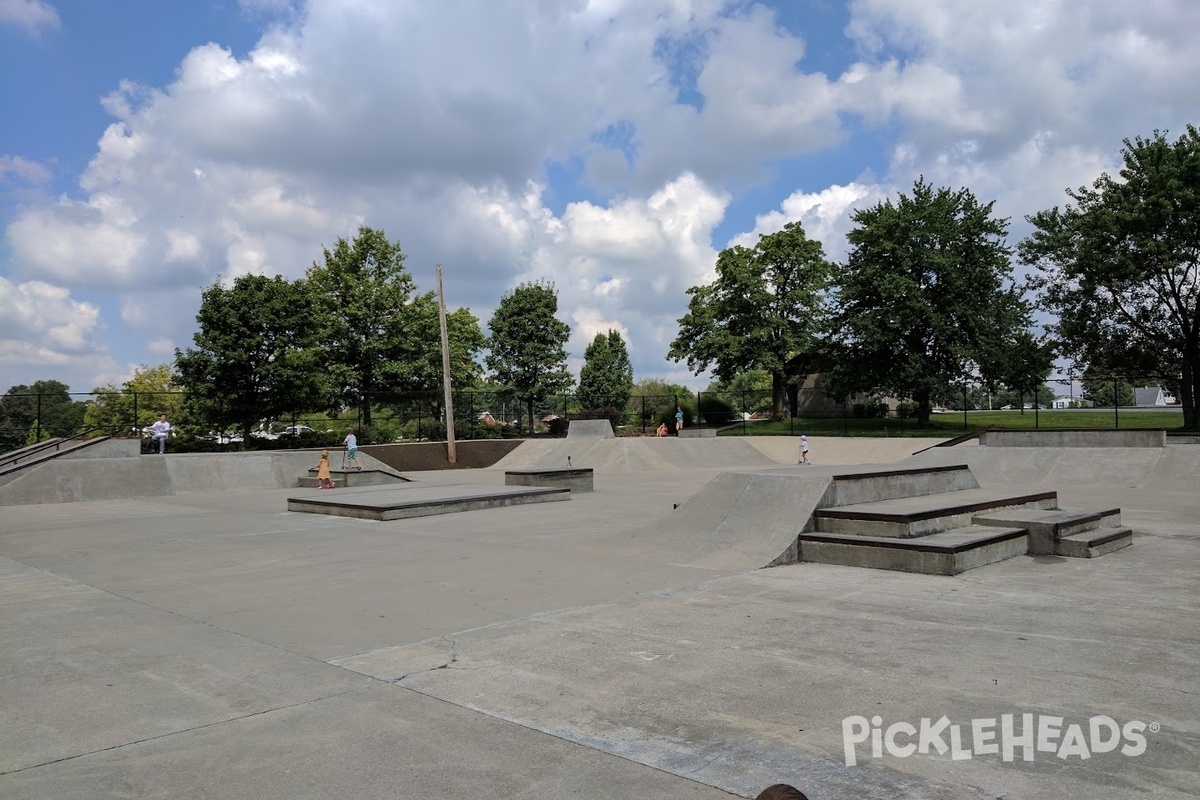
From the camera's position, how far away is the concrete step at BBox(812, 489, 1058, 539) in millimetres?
8914

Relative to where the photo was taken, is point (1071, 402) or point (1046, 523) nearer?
point (1046, 523)

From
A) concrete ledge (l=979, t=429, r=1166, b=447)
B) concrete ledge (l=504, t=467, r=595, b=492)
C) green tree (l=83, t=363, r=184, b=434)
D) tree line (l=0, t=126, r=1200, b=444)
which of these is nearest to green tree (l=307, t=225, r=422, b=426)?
tree line (l=0, t=126, r=1200, b=444)

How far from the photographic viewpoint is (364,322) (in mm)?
40750

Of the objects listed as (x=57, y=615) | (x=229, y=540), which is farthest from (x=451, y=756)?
(x=229, y=540)

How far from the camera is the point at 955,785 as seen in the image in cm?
324

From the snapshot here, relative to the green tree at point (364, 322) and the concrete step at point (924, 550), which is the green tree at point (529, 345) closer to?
the green tree at point (364, 322)

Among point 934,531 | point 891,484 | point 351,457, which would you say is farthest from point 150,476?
point 934,531

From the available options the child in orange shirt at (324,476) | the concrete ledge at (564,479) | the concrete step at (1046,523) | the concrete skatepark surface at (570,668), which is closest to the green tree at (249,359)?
the child in orange shirt at (324,476)

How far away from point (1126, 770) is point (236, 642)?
5.63 metres

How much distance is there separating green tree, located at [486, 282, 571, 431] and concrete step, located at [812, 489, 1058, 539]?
128ft

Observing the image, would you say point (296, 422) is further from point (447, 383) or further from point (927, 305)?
point (927, 305)

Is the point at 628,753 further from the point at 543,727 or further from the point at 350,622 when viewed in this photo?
the point at 350,622

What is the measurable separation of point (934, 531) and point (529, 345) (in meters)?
40.8

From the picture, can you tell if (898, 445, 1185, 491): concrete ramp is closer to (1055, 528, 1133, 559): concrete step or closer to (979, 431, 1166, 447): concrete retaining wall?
(979, 431, 1166, 447): concrete retaining wall
